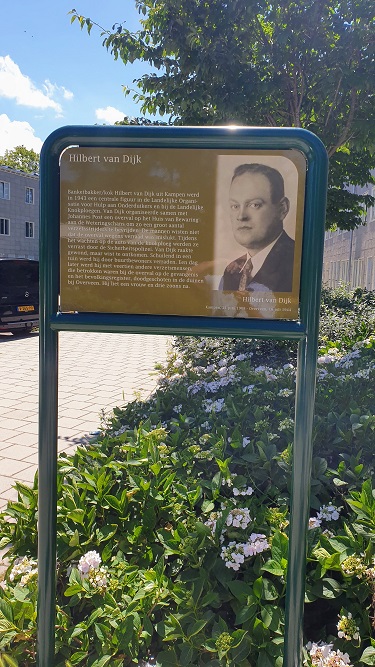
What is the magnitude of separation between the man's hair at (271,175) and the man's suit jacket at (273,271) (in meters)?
0.12

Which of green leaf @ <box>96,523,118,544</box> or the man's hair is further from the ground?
the man's hair

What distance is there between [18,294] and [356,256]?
24.3m

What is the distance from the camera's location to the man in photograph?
70.0 inches

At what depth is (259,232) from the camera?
1790mm

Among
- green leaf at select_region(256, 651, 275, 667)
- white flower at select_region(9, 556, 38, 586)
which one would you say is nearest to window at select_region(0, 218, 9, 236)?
white flower at select_region(9, 556, 38, 586)

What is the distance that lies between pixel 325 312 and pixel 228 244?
22.6ft

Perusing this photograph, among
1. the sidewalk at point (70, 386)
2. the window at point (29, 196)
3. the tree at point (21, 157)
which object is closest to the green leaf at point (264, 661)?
the sidewalk at point (70, 386)

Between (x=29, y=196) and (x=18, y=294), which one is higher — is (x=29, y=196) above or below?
above

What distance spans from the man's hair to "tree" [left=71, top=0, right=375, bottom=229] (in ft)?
17.4

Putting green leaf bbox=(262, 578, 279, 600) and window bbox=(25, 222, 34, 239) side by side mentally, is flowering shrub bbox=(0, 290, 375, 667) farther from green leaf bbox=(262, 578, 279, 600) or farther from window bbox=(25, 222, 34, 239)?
window bbox=(25, 222, 34, 239)

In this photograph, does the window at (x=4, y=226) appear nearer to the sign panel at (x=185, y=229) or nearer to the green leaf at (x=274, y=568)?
the sign panel at (x=185, y=229)

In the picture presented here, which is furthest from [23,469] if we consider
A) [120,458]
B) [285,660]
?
[285,660]

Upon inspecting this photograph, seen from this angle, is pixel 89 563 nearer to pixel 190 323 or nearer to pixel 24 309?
pixel 190 323

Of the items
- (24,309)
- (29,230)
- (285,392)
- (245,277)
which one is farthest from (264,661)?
(29,230)
